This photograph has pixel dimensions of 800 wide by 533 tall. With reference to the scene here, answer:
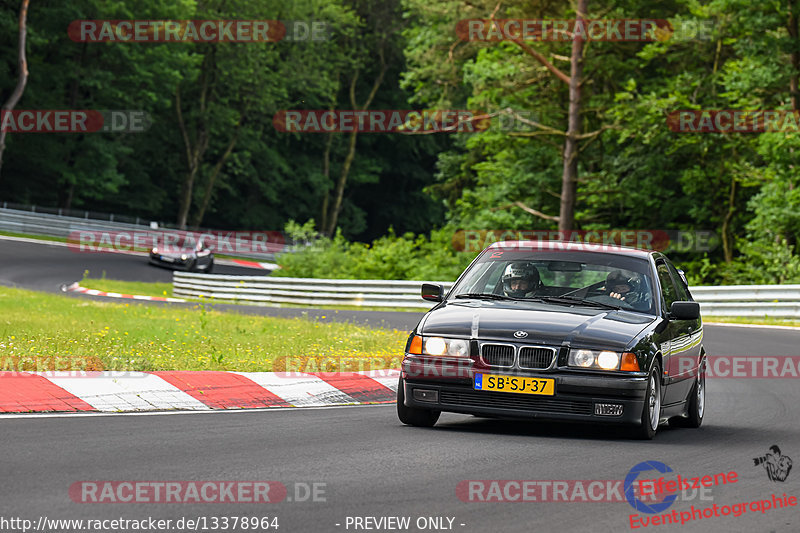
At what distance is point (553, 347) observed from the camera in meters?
8.80

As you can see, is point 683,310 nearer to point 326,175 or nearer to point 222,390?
point 222,390

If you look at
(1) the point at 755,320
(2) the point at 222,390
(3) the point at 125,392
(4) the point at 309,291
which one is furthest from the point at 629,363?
(4) the point at 309,291

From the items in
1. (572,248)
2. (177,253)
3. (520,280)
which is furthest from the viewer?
(177,253)

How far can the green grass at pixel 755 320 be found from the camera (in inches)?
972

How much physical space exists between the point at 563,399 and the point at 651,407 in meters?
0.89

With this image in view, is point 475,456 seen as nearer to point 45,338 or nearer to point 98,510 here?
point 98,510

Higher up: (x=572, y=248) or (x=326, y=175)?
(x=326, y=175)

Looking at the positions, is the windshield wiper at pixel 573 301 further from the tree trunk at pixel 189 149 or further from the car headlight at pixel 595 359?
the tree trunk at pixel 189 149

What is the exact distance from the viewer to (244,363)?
42.7 ft

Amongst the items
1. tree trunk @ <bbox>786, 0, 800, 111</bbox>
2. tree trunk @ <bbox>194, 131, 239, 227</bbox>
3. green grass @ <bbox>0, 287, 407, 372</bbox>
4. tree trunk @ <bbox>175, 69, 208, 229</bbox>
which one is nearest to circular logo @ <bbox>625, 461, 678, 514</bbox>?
green grass @ <bbox>0, 287, 407, 372</bbox>

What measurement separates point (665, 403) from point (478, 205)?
31.8 metres

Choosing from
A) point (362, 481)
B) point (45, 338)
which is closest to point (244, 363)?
point (45, 338)

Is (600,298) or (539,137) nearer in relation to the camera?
(600,298)

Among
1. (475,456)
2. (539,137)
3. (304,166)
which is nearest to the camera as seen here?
(475,456)
